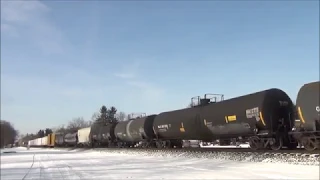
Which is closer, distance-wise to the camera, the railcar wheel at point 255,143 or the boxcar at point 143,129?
the railcar wheel at point 255,143

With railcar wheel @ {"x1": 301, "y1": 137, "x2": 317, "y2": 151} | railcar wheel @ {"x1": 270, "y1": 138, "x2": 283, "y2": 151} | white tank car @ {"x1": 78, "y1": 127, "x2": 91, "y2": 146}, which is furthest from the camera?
white tank car @ {"x1": 78, "y1": 127, "x2": 91, "y2": 146}

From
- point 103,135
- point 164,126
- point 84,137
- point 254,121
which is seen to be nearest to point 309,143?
point 254,121

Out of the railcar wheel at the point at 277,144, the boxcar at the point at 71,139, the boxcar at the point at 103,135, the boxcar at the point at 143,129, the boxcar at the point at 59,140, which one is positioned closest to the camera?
the railcar wheel at the point at 277,144

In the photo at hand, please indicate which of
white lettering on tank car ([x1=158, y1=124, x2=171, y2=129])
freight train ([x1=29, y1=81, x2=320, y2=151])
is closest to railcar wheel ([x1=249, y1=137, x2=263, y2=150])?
freight train ([x1=29, y1=81, x2=320, y2=151])

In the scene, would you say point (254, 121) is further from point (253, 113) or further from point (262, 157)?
point (262, 157)

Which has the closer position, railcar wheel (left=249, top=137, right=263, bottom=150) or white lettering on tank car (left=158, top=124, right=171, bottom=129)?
railcar wheel (left=249, top=137, right=263, bottom=150)

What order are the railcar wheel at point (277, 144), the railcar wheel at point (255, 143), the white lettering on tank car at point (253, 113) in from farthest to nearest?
the railcar wheel at point (255, 143) < the white lettering on tank car at point (253, 113) < the railcar wheel at point (277, 144)

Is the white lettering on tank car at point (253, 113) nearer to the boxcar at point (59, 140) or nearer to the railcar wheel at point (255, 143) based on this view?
the railcar wheel at point (255, 143)

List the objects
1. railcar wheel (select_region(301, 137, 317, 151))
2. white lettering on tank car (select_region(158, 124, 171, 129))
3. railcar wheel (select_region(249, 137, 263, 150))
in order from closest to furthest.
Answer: railcar wheel (select_region(301, 137, 317, 151)), railcar wheel (select_region(249, 137, 263, 150)), white lettering on tank car (select_region(158, 124, 171, 129))

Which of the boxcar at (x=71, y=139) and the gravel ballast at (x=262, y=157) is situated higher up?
the boxcar at (x=71, y=139)

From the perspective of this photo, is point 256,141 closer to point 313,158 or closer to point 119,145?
point 313,158

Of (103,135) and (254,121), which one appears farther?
(103,135)

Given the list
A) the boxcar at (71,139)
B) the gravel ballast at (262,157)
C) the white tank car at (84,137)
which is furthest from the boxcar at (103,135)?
the gravel ballast at (262,157)

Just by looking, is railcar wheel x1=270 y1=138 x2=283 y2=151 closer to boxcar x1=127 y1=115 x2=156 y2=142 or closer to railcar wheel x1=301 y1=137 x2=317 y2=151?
railcar wheel x1=301 y1=137 x2=317 y2=151
